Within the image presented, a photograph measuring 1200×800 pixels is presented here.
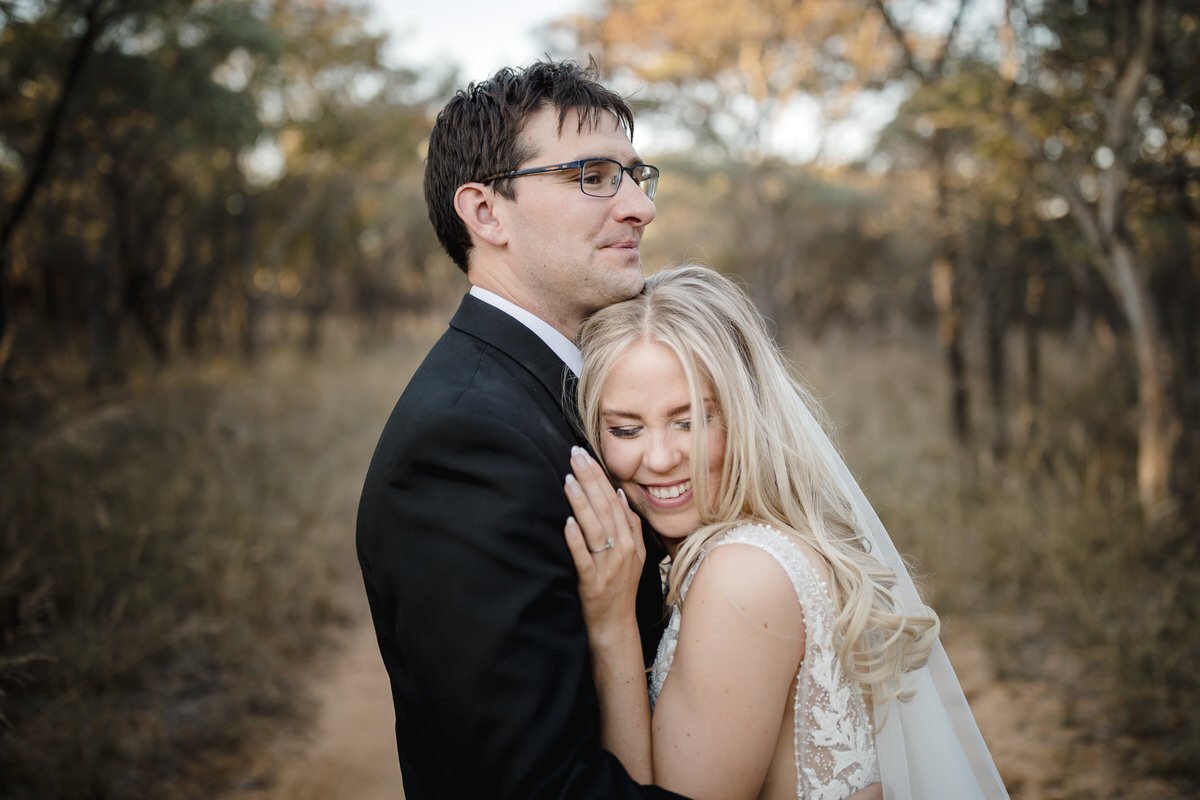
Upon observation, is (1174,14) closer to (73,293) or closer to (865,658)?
(865,658)

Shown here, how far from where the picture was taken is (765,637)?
67.1 inches

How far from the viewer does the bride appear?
171 centimetres

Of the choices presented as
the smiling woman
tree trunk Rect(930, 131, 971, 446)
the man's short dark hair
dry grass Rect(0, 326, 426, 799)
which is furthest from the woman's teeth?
tree trunk Rect(930, 131, 971, 446)

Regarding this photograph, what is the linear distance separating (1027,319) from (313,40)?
43.7 ft

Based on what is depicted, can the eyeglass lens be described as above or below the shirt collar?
above

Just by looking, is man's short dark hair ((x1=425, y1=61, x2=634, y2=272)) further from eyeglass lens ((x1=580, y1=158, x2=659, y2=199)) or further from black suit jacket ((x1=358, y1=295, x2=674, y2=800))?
black suit jacket ((x1=358, y1=295, x2=674, y2=800))

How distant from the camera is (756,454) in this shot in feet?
6.49

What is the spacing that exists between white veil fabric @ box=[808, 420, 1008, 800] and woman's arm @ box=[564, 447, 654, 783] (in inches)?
24.7

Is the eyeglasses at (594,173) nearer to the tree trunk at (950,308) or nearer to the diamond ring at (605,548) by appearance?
the diamond ring at (605,548)

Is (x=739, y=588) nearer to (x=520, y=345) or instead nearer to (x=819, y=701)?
(x=819, y=701)

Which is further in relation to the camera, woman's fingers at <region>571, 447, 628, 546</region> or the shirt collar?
the shirt collar

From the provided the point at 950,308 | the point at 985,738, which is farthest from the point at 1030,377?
the point at 985,738

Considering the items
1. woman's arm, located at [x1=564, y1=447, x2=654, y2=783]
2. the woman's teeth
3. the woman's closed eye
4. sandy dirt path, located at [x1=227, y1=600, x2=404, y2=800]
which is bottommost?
sandy dirt path, located at [x1=227, y1=600, x2=404, y2=800]

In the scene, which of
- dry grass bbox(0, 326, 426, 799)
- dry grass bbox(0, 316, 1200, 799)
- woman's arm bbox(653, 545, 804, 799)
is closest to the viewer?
woman's arm bbox(653, 545, 804, 799)
